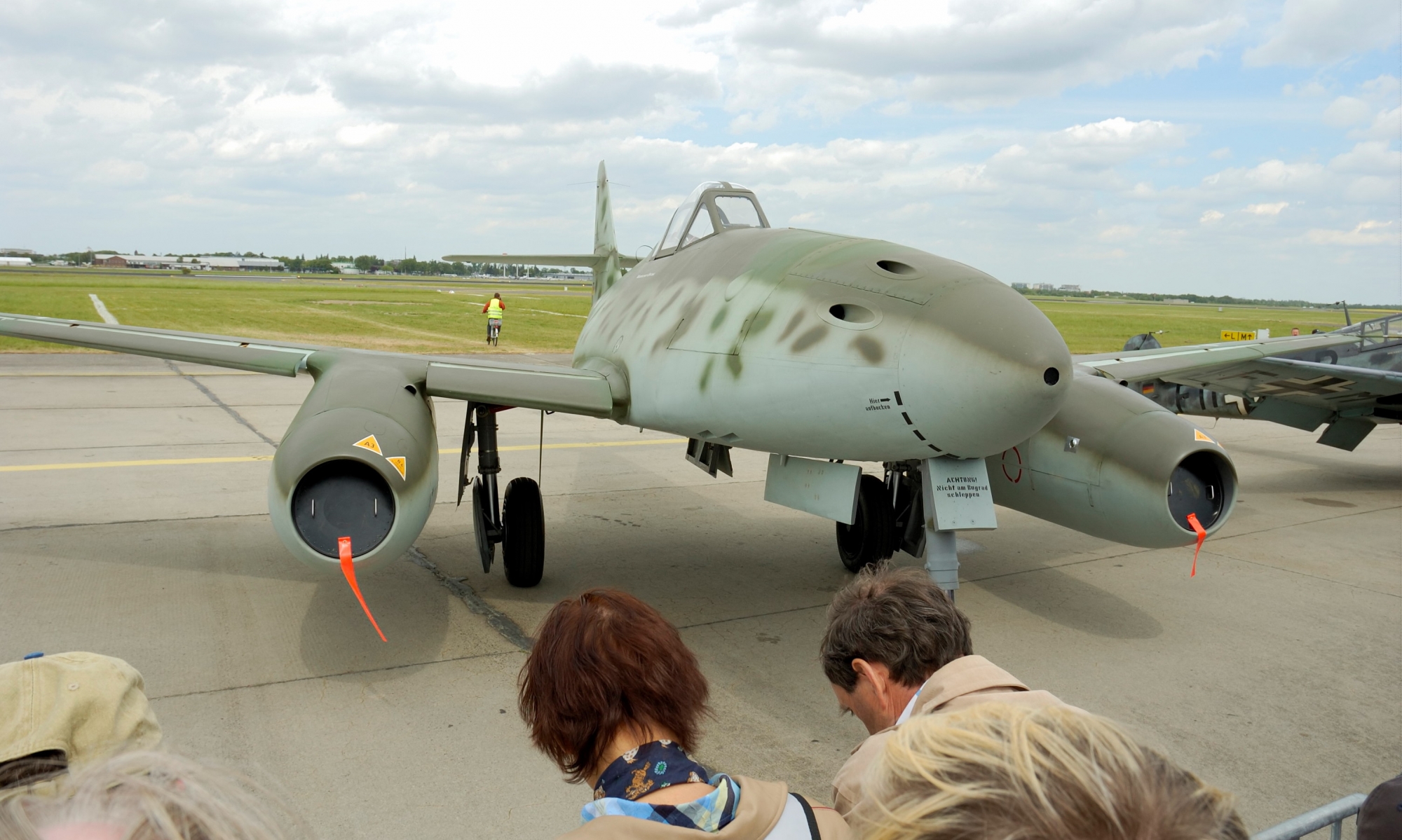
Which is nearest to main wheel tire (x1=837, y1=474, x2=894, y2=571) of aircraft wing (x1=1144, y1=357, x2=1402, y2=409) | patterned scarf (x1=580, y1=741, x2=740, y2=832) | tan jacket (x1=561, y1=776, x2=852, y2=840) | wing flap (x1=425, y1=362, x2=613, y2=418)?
wing flap (x1=425, y1=362, x2=613, y2=418)

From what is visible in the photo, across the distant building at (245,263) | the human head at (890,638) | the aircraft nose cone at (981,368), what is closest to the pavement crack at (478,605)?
the aircraft nose cone at (981,368)

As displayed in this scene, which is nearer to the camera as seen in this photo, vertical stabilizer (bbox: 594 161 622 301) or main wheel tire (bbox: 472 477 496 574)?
main wheel tire (bbox: 472 477 496 574)

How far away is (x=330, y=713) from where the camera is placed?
17.1 feet

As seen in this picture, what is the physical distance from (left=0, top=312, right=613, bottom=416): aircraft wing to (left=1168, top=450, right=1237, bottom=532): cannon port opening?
12.8ft

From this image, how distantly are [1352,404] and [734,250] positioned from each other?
1086 cm

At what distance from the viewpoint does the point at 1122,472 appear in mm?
6383

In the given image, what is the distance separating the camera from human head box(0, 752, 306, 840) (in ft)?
3.18

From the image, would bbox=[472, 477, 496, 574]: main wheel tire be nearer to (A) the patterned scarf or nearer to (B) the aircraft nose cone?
(B) the aircraft nose cone

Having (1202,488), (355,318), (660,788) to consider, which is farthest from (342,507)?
(355,318)

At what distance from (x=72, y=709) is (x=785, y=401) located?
4.08 meters

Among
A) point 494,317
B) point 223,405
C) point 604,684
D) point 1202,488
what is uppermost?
point 494,317

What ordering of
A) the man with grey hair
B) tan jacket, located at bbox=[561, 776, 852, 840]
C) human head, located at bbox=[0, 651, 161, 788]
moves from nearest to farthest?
human head, located at bbox=[0, 651, 161, 788] < tan jacket, located at bbox=[561, 776, 852, 840] < the man with grey hair

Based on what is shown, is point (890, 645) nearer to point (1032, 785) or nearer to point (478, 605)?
point (1032, 785)

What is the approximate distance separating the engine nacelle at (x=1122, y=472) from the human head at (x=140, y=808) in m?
6.25
